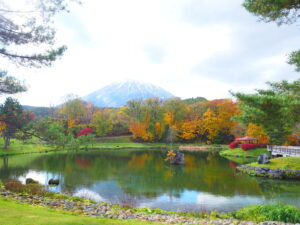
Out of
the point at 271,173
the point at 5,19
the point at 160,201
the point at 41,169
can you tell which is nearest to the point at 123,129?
the point at 41,169

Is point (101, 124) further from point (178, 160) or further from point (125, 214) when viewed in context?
point (125, 214)

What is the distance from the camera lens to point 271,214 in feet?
30.4

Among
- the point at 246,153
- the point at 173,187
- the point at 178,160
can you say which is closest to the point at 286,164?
the point at 178,160

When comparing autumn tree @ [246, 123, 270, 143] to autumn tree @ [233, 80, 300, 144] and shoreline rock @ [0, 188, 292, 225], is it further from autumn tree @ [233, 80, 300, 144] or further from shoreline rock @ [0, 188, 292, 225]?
shoreline rock @ [0, 188, 292, 225]

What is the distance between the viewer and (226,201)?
42.9ft

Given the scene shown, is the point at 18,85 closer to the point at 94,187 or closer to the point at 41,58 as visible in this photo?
the point at 41,58

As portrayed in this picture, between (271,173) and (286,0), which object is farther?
(271,173)

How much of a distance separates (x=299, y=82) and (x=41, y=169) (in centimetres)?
2339

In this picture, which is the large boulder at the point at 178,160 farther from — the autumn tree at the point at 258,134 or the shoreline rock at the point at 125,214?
the shoreline rock at the point at 125,214

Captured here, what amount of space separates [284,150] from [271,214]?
24.3 m

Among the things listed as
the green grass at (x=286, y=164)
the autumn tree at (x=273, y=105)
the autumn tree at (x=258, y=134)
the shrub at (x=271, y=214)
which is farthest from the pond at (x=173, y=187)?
the autumn tree at (x=258, y=134)

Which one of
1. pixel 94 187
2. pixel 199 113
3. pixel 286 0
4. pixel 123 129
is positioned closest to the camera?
pixel 286 0

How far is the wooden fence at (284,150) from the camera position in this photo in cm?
2794

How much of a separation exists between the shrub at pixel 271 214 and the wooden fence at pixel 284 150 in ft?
68.2
